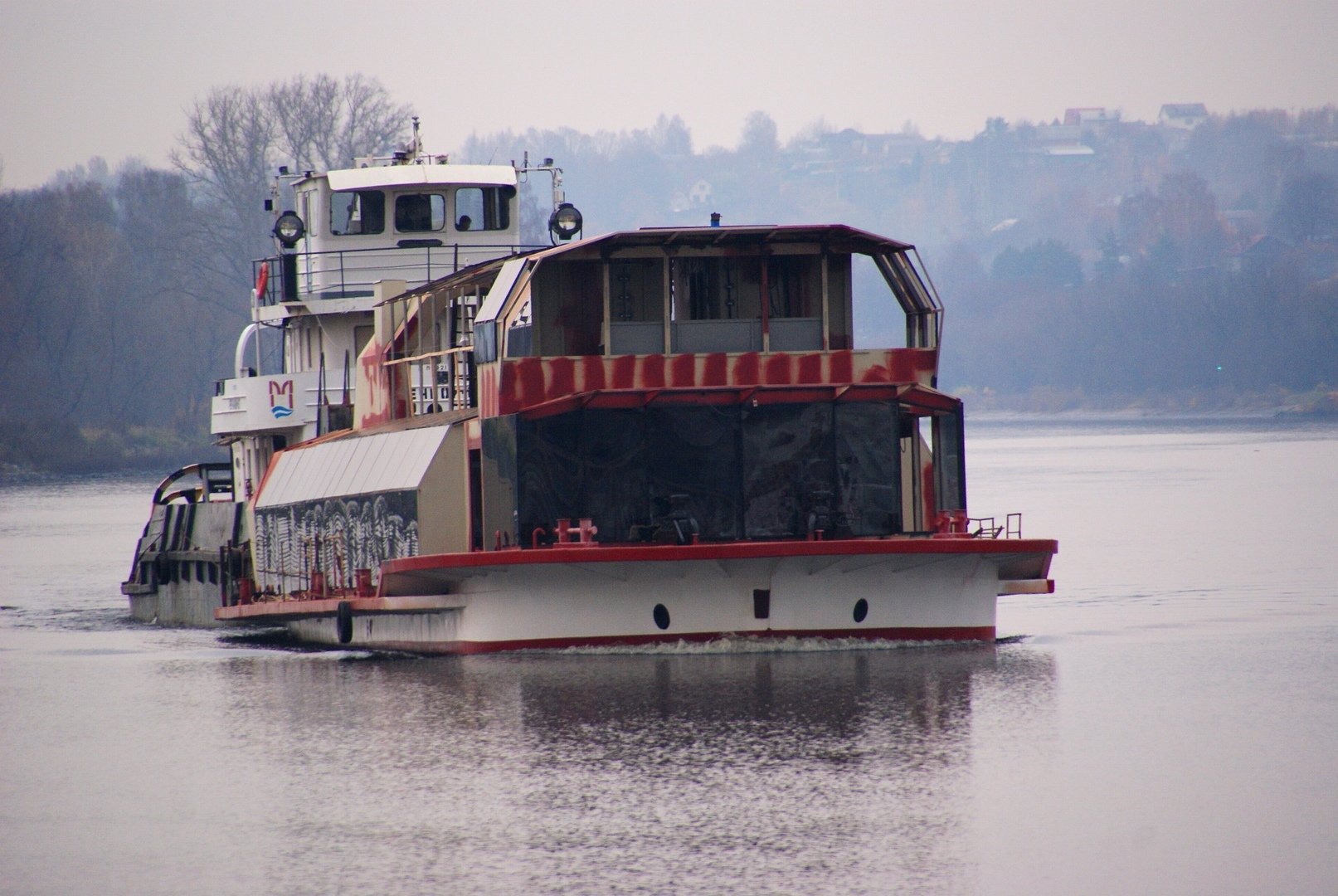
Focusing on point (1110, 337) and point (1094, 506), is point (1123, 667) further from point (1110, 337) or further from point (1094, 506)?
point (1110, 337)

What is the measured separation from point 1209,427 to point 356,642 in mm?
122927

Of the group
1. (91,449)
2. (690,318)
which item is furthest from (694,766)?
(91,449)

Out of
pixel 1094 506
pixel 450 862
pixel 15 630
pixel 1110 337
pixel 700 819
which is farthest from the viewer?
pixel 1110 337

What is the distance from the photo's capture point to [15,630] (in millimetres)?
36344

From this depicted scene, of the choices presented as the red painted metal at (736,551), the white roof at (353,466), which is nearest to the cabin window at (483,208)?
the white roof at (353,466)

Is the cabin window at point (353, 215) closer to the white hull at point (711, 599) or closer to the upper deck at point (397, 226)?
the upper deck at point (397, 226)

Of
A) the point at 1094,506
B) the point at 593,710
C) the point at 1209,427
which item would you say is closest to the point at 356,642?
the point at 593,710

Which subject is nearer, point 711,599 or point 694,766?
point 694,766

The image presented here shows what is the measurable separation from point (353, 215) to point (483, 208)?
2.12m

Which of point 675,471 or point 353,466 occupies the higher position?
point 353,466

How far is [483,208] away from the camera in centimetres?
3497

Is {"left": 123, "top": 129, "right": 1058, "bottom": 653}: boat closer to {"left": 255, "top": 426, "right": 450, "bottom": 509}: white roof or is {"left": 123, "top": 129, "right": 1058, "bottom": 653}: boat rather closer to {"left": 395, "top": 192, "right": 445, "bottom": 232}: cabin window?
{"left": 255, "top": 426, "right": 450, "bottom": 509}: white roof

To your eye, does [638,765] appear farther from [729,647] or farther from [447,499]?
[447,499]

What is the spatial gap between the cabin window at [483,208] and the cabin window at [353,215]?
1.25m
